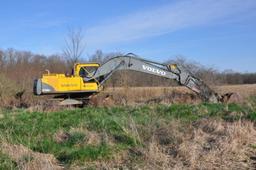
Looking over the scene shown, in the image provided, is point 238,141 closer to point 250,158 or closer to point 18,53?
point 250,158

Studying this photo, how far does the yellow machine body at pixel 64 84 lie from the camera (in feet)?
70.2

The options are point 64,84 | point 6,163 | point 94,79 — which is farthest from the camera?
point 94,79

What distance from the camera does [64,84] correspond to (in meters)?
21.7

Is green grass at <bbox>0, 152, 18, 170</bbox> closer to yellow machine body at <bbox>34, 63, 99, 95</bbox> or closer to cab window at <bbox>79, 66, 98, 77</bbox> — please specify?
yellow machine body at <bbox>34, 63, 99, 95</bbox>

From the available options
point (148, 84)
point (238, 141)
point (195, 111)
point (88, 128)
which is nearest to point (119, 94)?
point (148, 84)

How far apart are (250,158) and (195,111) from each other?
309 inches

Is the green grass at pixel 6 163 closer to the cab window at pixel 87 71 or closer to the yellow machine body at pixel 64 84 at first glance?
the yellow machine body at pixel 64 84

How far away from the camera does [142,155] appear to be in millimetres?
8273

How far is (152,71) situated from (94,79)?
342 cm

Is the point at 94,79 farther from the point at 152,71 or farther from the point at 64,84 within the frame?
the point at 152,71

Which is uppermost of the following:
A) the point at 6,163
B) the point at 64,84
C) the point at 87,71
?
the point at 87,71

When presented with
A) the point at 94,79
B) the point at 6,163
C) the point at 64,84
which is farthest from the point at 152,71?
the point at 6,163

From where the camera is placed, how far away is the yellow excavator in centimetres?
2159

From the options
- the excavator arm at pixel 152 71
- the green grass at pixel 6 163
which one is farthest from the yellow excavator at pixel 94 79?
the green grass at pixel 6 163
